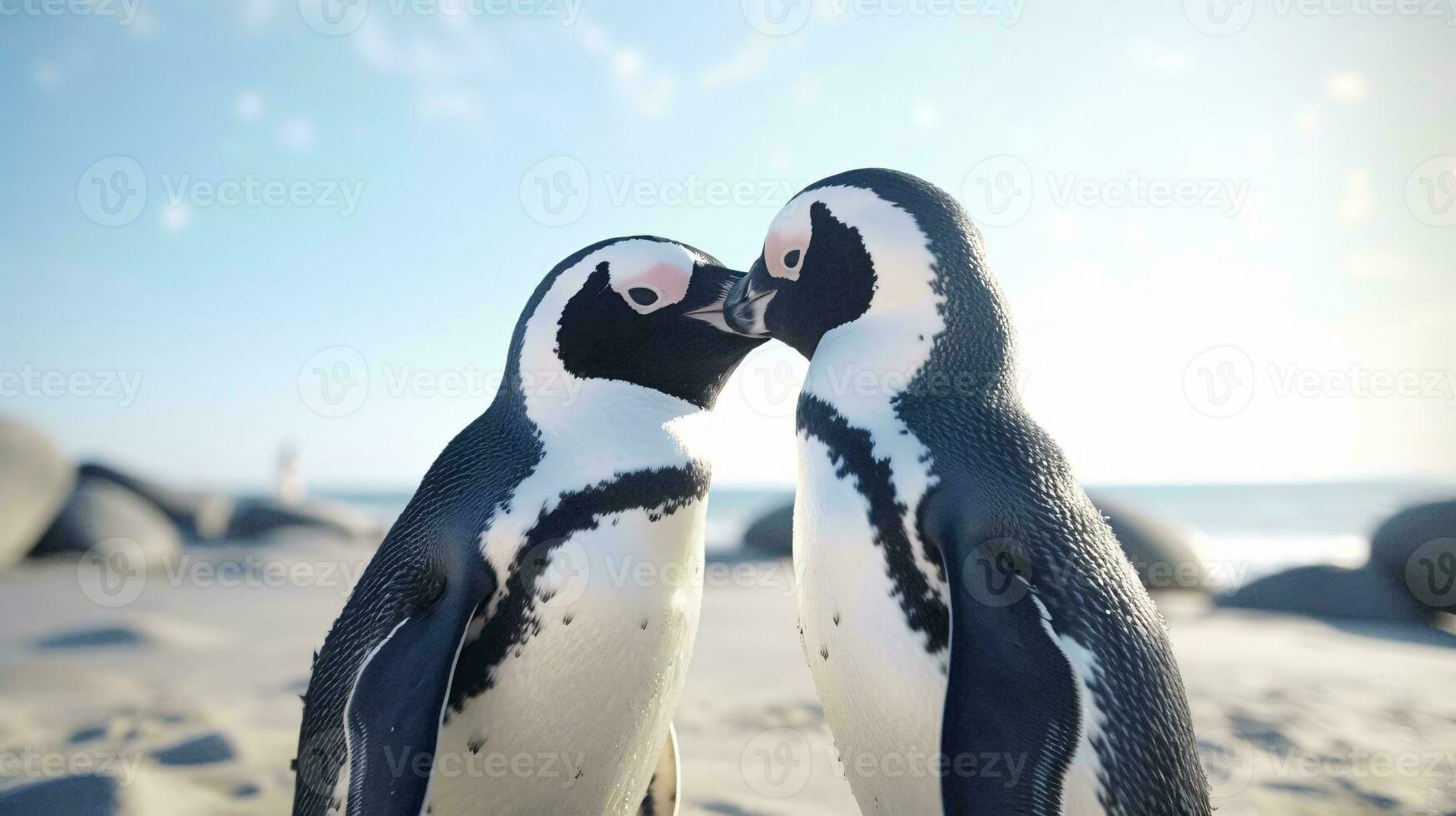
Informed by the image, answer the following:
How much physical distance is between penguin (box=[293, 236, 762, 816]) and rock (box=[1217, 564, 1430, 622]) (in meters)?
5.29

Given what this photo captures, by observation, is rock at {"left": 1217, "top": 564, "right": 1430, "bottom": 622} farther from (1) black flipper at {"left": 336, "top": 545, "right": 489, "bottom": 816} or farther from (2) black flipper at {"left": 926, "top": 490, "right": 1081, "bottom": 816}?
(1) black flipper at {"left": 336, "top": 545, "right": 489, "bottom": 816}

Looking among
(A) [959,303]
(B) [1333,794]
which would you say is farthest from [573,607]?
(B) [1333,794]

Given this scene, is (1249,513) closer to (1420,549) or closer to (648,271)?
(1420,549)

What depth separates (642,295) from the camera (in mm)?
1812

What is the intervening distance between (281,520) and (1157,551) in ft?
27.1

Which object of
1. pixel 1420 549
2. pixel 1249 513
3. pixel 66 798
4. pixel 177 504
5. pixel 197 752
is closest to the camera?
pixel 66 798

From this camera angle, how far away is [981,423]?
4.73 ft

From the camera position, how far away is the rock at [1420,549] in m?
5.54

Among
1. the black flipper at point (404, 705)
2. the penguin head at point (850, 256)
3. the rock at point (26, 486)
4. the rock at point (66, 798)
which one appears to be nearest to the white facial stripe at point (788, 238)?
the penguin head at point (850, 256)

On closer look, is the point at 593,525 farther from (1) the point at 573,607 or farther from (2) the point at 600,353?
(2) the point at 600,353

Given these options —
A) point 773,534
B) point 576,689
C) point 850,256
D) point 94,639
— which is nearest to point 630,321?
point 850,256

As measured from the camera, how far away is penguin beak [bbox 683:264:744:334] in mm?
1866

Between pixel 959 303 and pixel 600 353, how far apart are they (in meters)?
0.74

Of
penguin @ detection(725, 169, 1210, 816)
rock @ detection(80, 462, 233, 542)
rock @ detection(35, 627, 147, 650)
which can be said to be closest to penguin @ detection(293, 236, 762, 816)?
penguin @ detection(725, 169, 1210, 816)
